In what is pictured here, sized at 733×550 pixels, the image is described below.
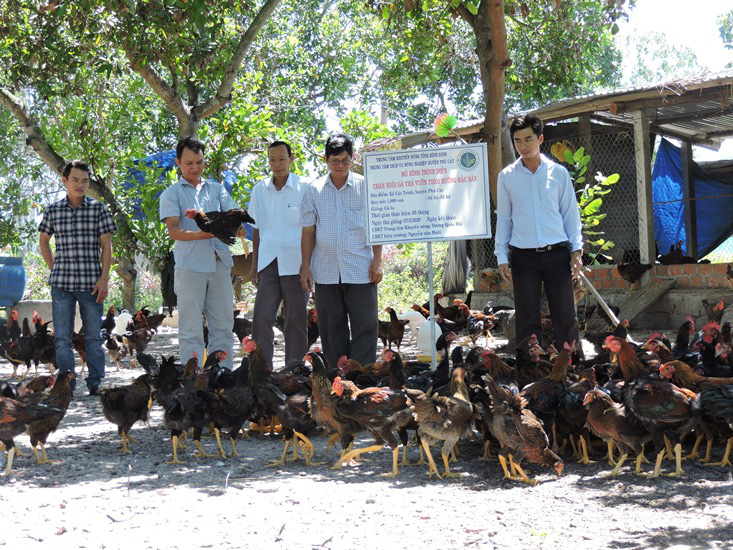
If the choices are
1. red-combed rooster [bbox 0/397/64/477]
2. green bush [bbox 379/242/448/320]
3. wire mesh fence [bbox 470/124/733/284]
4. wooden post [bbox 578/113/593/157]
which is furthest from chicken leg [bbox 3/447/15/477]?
green bush [bbox 379/242/448/320]

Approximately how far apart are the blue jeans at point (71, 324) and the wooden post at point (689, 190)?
12.1 meters

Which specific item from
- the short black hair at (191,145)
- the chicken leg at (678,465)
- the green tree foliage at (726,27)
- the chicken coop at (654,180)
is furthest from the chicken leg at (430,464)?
the green tree foliage at (726,27)

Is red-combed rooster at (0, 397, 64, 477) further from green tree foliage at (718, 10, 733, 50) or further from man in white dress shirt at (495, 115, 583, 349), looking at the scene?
green tree foliage at (718, 10, 733, 50)

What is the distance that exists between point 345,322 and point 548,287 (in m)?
1.63

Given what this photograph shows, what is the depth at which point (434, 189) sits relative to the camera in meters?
6.59

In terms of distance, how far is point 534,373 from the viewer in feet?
18.3

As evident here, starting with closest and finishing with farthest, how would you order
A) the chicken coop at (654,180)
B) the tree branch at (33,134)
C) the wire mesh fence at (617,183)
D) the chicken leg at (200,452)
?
the chicken leg at (200,452) < the chicken coop at (654,180) < the tree branch at (33,134) < the wire mesh fence at (617,183)

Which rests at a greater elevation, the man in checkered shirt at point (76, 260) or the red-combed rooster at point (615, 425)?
the man in checkered shirt at point (76, 260)

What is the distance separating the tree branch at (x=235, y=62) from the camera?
1048 cm

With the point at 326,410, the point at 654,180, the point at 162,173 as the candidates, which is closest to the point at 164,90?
the point at 162,173

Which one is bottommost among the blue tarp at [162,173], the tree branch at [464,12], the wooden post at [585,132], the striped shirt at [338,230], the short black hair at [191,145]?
the striped shirt at [338,230]

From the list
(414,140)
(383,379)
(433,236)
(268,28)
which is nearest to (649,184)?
(414,140)

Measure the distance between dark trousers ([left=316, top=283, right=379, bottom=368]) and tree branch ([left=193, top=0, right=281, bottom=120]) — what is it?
5019 mm

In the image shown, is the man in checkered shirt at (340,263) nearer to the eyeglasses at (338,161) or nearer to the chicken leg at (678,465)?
the eyeglasses at (338,161)
